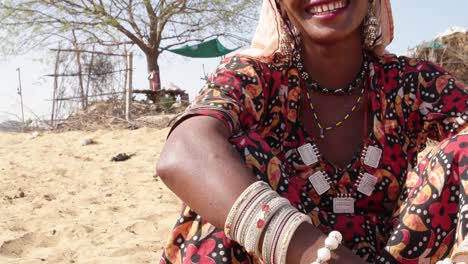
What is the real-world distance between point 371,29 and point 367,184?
520mm

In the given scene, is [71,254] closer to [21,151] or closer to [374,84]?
[374,84]

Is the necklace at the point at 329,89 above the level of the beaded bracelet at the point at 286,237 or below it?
above

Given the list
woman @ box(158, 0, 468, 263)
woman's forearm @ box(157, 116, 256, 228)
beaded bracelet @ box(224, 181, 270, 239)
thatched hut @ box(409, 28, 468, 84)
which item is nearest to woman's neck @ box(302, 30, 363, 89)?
woman @ box(158, 0, 468, 263)

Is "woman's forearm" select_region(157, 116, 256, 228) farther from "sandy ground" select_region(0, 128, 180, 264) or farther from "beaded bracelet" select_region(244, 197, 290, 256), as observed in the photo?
"sandy ground" select_region(0, 128, 180, 264)

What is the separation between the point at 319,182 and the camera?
1774 mm

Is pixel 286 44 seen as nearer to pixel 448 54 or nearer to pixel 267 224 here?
pixel 267 224

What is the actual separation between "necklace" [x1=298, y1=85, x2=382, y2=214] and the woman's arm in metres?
0.42

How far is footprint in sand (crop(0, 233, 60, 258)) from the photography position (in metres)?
3.42

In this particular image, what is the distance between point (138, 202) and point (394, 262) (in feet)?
11.4

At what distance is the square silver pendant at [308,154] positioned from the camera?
1.81m

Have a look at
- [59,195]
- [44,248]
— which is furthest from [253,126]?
[59,195]

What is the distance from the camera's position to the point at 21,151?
8.56 meters

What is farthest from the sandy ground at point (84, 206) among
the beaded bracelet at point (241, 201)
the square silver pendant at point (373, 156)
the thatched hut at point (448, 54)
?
the thatched hut at point (448, 54)

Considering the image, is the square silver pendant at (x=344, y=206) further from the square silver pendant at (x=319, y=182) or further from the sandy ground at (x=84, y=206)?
the sandy ground at (x=84, y=206)
